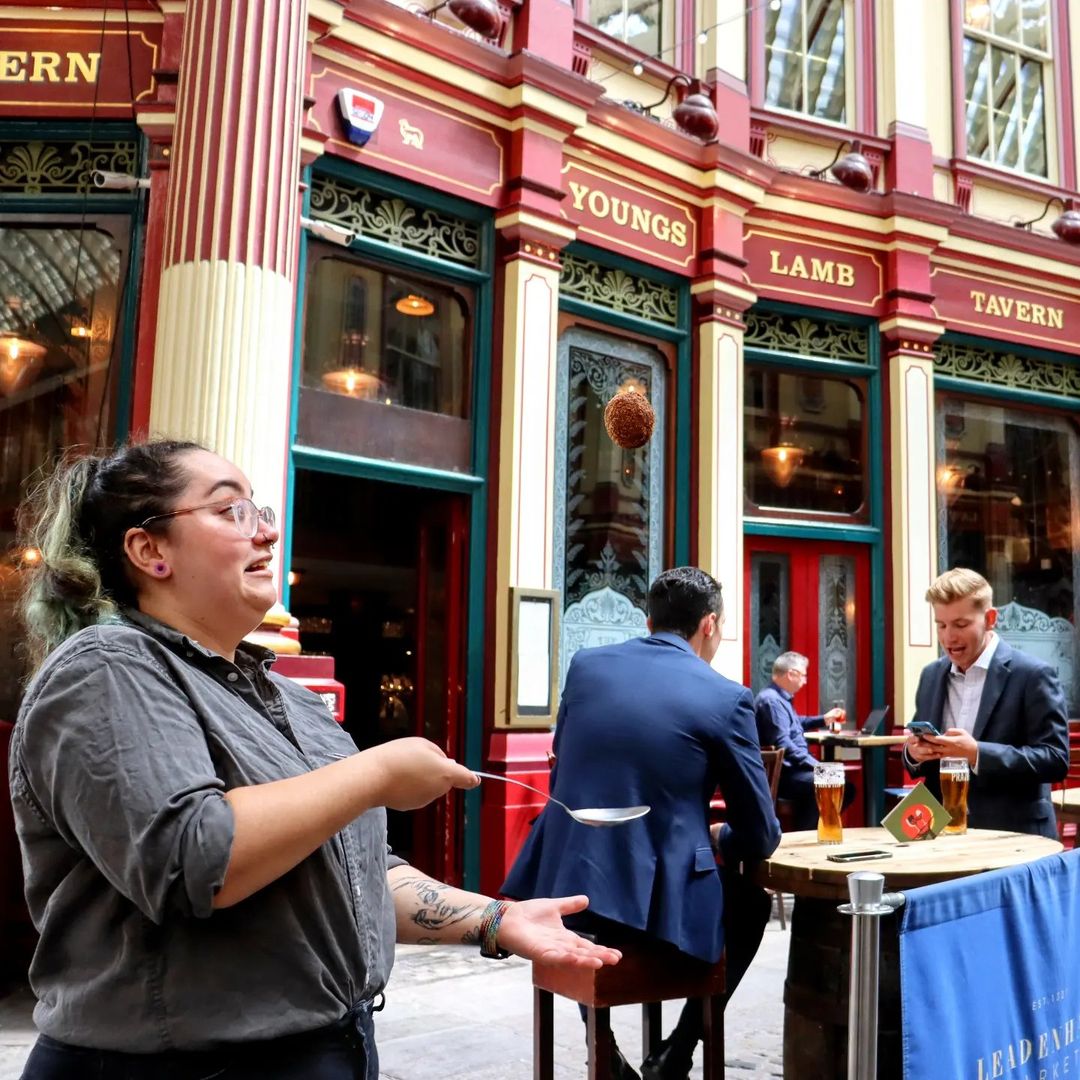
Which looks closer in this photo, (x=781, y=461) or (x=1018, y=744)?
(x=1018, y=744)

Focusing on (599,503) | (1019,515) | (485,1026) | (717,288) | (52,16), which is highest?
(52,16)

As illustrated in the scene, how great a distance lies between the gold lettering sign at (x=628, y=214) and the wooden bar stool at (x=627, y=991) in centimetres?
555

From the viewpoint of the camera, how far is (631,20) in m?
8.54

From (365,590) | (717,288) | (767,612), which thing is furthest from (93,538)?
(365,590)

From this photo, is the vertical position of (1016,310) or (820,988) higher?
(1016,310)

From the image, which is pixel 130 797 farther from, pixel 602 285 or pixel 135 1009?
pixel 602 285

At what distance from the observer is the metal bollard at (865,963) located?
1.83 m

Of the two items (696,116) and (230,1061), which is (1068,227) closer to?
(696,116)

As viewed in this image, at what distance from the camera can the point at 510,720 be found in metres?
6.91

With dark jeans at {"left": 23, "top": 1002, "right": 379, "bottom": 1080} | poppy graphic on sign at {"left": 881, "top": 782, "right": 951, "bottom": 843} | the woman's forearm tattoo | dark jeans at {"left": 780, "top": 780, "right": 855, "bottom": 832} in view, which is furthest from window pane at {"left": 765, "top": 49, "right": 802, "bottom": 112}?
dark jeans at {"left": 23, "top": 1002, "right": 379, "bottom": 1080}

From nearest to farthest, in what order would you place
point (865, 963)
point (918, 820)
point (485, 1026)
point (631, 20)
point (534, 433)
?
point (865, 963) → point (918, 820) → point (485, 1026) → point (534, 433) → point (631, 20)

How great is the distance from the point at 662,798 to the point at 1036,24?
403 inches

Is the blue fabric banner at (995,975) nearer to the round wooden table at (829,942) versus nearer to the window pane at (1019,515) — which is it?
the round wooden table at (829,942)

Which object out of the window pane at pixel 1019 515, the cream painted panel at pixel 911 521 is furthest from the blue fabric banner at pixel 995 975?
the window pane at pixel 1019 515
